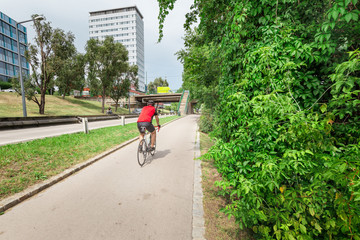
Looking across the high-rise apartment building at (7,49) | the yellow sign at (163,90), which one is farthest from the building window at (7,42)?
the yellow sign at (163,90)

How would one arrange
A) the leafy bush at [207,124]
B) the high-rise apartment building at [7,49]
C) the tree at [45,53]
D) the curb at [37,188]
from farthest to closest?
the high-rise apartment building at [7,49] → the tree at [45,53] → the leafy bush at [207,124] → the curb at [37,188]

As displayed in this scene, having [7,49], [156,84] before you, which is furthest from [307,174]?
[156,84]

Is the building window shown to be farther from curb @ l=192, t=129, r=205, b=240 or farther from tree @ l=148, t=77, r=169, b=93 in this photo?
curb @ l=192, t=129, r=205, b=240

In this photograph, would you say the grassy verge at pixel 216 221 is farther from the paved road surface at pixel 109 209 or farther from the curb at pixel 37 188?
the curb at pixel 37 188

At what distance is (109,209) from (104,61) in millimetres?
31942

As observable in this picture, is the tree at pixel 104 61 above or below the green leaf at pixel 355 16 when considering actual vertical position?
above

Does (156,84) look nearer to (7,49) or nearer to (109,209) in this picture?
(7,49)

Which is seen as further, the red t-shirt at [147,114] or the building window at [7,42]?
the building window at [7,42]

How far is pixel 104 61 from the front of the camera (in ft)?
95.4

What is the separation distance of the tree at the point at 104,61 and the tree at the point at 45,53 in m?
6.65

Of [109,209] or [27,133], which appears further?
[27,133]

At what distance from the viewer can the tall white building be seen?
298 ft

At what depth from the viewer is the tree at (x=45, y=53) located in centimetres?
1947

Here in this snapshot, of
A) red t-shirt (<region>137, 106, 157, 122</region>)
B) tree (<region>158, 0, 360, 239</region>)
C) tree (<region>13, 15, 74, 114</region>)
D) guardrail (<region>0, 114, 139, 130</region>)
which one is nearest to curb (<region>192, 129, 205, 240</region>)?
tree (<region>158, 0, 360, 239</region>)
